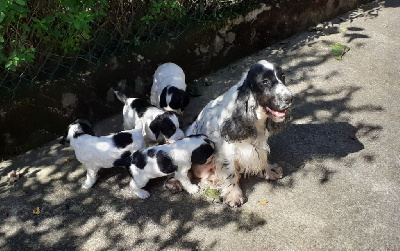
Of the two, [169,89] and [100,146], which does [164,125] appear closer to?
[100,146]

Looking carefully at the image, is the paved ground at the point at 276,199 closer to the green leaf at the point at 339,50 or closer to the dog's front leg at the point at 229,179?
the dog's front leg at the point at 229,179

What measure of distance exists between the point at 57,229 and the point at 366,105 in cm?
401

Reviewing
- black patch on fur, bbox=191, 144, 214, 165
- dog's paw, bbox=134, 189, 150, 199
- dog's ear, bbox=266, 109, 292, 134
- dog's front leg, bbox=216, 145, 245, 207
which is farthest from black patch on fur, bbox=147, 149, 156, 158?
dog's ear, bbox=266, 109, 292, 134

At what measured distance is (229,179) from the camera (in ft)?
13.7

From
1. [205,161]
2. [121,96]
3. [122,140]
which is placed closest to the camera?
[205,161]

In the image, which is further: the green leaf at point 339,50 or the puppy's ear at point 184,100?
the green leaf at point 339,50

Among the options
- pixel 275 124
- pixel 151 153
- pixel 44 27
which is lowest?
pixel 151 153

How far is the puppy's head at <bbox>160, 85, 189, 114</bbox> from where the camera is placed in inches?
Result: 203

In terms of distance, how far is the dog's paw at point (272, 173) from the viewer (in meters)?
4.39

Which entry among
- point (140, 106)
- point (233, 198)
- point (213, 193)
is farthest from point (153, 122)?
point (233, 198)

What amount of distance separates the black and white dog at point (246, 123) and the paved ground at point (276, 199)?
0.84 feet

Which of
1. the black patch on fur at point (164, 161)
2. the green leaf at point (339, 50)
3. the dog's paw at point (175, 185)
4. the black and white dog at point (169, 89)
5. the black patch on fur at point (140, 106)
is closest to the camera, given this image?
the black patch on fur at point (164, 161)

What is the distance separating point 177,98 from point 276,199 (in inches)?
71.2

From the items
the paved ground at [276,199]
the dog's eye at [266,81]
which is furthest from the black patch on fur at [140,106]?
the dog's eye at [266,81]
